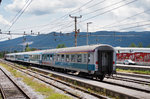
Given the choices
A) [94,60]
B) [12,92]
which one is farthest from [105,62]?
[12,92]

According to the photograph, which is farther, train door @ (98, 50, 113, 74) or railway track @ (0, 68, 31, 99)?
train door @ (98, 50, 113, 74)

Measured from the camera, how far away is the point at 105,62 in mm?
18516

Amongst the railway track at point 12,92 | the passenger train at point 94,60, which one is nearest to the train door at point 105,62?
the passenger train at point 94,60

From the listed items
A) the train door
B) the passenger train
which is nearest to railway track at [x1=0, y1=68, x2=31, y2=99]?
the passenger train

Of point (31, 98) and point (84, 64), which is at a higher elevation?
point (84, 64)

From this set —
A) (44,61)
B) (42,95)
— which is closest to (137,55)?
(44,61)

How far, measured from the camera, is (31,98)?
1171 cm

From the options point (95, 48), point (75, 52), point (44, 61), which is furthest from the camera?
point (44, 61)

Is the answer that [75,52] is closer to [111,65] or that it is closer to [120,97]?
[111,65]

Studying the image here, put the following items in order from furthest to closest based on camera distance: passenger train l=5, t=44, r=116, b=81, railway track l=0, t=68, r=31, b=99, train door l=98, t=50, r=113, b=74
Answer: train door l=98, t=50, r=113, b=74 → passenger train l=5, t=44, r=116, b=81 → railway track l=0, t=68, r=31, b=99

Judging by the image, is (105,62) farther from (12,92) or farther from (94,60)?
(12,92)

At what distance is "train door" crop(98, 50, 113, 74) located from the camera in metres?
18.1

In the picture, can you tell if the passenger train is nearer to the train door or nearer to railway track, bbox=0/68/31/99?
the train door

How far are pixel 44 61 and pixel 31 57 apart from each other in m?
11.1
